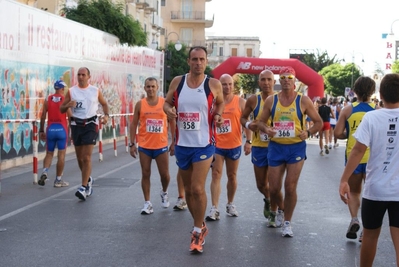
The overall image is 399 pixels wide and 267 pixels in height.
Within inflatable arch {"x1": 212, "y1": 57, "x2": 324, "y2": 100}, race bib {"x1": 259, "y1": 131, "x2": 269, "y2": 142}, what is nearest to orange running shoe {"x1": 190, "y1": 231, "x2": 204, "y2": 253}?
race bib {"x1": 259, "y1": 131, "x2": 269, "y2": 142}

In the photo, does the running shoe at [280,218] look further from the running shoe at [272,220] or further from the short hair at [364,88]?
the short hair at [364,88]

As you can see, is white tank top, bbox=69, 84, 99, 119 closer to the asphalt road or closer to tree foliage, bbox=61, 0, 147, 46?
the asphalt road

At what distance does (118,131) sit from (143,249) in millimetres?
22441

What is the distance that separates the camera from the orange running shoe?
7961mm

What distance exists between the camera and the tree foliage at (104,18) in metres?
31.7

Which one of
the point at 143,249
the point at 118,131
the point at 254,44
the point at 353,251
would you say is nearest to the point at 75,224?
the point at 143,249

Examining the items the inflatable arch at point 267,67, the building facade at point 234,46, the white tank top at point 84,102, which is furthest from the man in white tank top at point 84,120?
the building facade at point 234,46

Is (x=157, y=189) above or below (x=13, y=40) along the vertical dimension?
below

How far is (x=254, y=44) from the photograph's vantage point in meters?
142

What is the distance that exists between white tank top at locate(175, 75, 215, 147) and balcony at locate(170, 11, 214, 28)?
8592cm

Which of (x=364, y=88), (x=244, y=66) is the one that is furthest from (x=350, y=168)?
(x=244, y=66)

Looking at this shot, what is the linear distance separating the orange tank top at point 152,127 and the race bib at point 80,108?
1.41 m

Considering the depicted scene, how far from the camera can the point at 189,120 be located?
8.37 m

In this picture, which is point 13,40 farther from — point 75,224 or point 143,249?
point 143,249
